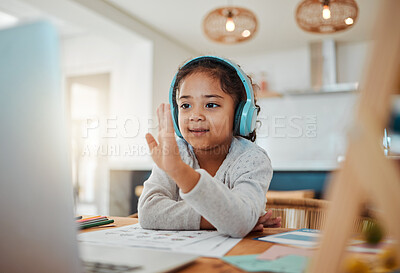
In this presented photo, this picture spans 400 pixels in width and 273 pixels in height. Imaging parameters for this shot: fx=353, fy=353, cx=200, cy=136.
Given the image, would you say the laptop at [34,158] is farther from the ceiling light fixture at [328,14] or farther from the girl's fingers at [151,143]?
the ceiling light fixture at [328,14]

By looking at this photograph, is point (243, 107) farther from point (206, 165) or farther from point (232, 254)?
point (232, 254)

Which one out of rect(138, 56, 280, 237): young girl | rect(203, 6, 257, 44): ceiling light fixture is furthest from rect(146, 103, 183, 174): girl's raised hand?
rect(203, 6, 257, 44): ceiling light fixture

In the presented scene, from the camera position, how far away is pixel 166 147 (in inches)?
23.5

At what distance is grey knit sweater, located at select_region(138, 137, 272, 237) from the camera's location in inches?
24.0

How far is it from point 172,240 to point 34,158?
349mm

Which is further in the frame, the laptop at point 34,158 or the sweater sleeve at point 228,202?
the sweater sleeve at point 228,202

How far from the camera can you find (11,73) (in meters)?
0.35

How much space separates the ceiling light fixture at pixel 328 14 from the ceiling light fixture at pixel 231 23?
441 millimetres

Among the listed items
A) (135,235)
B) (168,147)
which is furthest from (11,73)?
(135,235)

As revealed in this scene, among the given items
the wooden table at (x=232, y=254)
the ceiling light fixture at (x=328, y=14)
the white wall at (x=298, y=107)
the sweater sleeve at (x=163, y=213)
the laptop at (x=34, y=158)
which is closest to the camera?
the laptop at (x=34, y=158)

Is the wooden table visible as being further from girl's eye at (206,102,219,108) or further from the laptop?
girl's eye at (206,102,219,108)

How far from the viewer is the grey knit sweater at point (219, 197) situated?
0.61 meters

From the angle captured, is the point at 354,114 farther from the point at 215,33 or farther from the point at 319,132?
the point at 319,132

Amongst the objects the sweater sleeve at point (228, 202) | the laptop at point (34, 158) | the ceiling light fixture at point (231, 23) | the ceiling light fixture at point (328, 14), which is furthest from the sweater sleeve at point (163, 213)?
the ceiling light fixture at point (231, 23)
